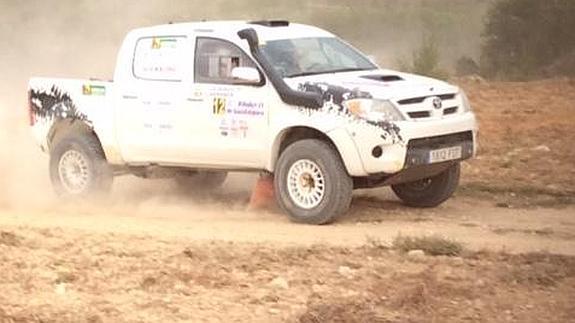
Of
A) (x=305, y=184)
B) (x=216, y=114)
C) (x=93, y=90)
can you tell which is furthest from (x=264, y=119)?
(x=93, y=90)

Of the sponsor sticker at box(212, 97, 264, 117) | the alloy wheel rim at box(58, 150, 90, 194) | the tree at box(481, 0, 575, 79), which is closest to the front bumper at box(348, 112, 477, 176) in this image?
the sponsor sticker at box(212, 97, 264, 117)

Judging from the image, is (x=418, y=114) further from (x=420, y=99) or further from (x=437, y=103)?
(x=437, y=103)

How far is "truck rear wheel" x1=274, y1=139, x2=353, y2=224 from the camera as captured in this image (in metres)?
11.2

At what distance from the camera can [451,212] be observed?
12.3 m

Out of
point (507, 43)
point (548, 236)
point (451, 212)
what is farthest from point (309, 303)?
point (507, 43)

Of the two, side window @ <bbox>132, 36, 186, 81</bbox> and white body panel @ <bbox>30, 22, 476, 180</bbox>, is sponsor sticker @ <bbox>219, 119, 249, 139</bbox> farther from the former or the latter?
side window @ <bbox>132, 36, 186, 81</bbox>

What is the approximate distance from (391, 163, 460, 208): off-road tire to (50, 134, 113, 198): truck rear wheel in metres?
3.13

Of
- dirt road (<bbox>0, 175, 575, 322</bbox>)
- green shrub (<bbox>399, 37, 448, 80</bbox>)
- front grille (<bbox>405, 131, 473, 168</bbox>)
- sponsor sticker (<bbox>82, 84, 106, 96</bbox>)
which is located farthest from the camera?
green shrub (<bbox>399, 37, 448, 80</bbox>)

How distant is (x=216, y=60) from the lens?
12.2 meters

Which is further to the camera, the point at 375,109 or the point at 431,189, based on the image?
the point at 431,189

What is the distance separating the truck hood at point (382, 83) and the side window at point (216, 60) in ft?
2.17

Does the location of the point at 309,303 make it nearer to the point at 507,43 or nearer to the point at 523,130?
the point at 523,130

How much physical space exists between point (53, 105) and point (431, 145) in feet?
14.5

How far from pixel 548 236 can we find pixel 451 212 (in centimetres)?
172
